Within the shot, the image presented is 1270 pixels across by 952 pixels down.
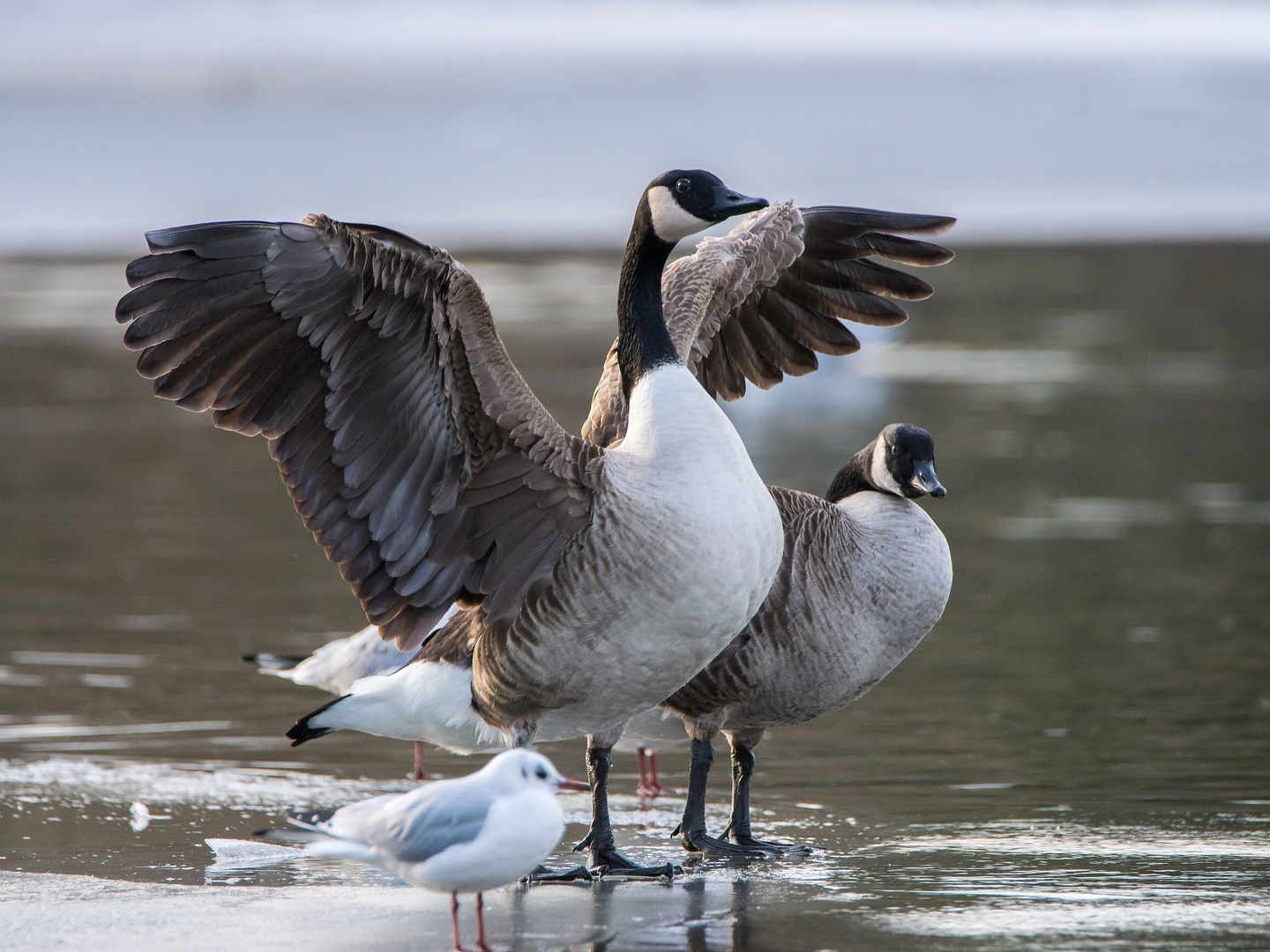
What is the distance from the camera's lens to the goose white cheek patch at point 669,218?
586 cm

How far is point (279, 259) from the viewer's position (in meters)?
5.56

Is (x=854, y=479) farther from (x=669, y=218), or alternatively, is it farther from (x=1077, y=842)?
(x=1077, y=842)

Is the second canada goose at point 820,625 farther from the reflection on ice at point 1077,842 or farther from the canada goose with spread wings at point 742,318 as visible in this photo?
the reflection on ice at point 1077,842

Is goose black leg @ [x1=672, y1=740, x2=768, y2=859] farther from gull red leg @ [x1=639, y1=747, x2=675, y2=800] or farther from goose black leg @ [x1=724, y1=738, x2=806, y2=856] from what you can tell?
gull red leg @ [x1=639, y1=747, x2=675, y2=800]

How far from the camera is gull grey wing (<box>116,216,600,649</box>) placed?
18.2ft

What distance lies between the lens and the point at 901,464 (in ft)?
21.3

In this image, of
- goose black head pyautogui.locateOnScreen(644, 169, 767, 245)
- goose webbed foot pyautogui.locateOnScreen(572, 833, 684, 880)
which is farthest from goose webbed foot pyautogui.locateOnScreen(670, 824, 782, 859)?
goose black head pyautogui.locateOnScreen(644, 169, 767, 245)

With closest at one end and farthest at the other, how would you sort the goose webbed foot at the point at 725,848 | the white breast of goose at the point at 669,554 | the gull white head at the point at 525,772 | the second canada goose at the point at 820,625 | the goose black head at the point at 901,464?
the gull white head at the point at 525,772, the white breast of goose at the point at 669,554, the goose webbed foot at the point at 725,848, the second canada goose at the point at 820,625, the goose black head at the point at 901,464

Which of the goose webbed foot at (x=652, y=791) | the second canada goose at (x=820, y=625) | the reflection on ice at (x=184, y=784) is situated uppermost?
the second canada goose at (x=820, y=625)

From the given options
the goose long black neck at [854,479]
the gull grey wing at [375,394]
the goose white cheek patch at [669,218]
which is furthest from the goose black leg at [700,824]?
the goose white cheek patch at [669,218]

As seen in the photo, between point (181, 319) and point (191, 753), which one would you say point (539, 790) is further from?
point (191, 753)

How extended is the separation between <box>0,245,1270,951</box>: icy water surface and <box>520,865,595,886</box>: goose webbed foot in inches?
3.8

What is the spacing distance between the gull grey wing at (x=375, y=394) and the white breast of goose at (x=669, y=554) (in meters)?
0.21

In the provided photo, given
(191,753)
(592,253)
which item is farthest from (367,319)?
(592,253)
